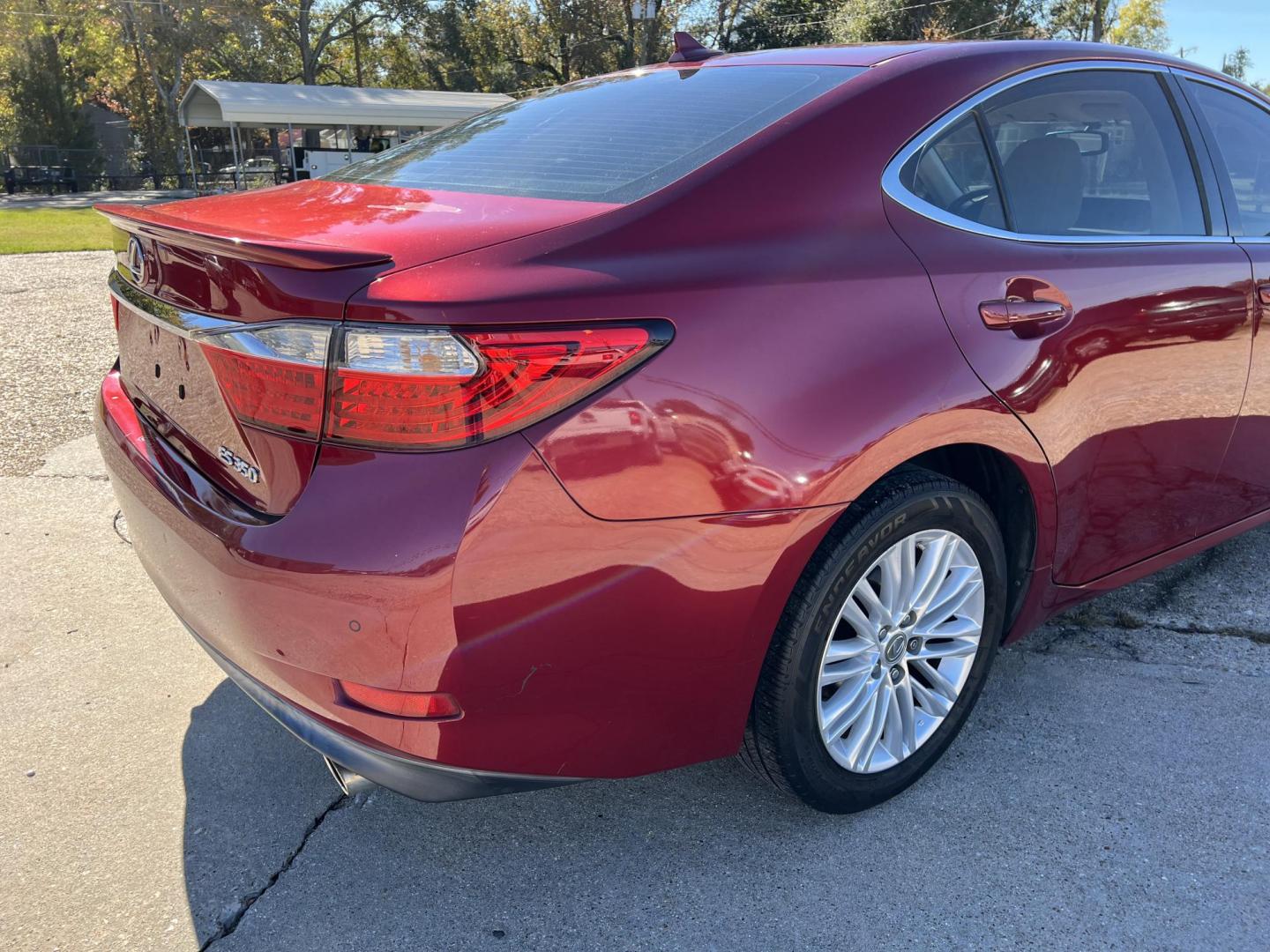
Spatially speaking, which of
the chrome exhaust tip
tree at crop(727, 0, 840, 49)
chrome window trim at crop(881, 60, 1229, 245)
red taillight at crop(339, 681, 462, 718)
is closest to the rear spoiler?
red taillight at crop(339, 681, 462, 718)

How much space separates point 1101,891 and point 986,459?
0.96 m

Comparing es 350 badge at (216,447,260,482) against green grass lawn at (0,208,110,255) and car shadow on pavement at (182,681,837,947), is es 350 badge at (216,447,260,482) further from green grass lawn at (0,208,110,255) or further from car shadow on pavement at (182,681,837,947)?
green grass lawn at (0,208,110,255)

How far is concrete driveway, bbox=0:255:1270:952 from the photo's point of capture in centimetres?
207

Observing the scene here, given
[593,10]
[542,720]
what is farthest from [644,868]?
[593,10]

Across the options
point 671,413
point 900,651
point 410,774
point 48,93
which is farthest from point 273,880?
point 48,93

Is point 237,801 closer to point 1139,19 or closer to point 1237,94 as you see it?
point 1237,94

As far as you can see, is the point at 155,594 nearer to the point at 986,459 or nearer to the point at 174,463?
the point at 174,463

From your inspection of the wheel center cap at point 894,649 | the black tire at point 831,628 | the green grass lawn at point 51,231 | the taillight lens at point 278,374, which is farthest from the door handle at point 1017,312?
the green grass lawn at point 51,231

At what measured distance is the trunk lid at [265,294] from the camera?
1767mm

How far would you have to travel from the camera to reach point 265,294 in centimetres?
181

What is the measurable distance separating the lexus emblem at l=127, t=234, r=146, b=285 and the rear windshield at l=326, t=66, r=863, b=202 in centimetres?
54

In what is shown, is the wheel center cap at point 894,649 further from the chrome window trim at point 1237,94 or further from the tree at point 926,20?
the tree at point 926,20

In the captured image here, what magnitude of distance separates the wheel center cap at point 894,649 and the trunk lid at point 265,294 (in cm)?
116

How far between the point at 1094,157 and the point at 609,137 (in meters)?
1.37
